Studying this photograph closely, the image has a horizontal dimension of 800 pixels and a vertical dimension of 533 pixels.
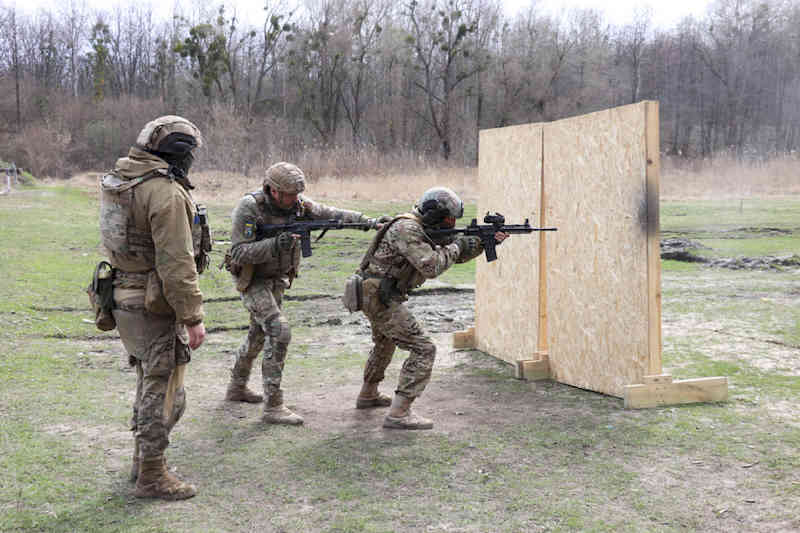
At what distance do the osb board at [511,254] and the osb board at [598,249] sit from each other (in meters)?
0.19


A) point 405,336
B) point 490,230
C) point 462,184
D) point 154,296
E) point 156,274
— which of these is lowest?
point 405,336

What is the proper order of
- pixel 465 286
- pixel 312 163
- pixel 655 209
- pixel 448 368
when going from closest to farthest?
pixel 655 209, pixel 448 368, pixel 465 286, pixel 312 163

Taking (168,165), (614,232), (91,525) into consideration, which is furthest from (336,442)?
(614,232)

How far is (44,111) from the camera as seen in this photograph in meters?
52.4

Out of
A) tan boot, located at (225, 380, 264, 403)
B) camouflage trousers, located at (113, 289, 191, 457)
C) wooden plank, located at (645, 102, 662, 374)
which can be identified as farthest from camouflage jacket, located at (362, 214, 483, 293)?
camouflage trousers, located at (113, 289, 191, 457)

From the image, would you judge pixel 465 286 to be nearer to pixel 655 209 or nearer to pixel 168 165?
pixel 655 209

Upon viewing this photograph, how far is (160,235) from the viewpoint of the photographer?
155 inches

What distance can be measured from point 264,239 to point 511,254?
2760mm

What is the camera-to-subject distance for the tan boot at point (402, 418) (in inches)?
216

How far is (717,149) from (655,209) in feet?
143

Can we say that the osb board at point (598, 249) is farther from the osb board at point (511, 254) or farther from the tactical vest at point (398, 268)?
the tactical vest at point (398, 268)

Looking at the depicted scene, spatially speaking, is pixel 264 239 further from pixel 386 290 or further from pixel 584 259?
pixel 584 259

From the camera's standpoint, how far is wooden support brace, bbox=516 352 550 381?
685 centimetres

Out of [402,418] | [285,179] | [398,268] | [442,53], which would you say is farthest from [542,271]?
[442,53]
